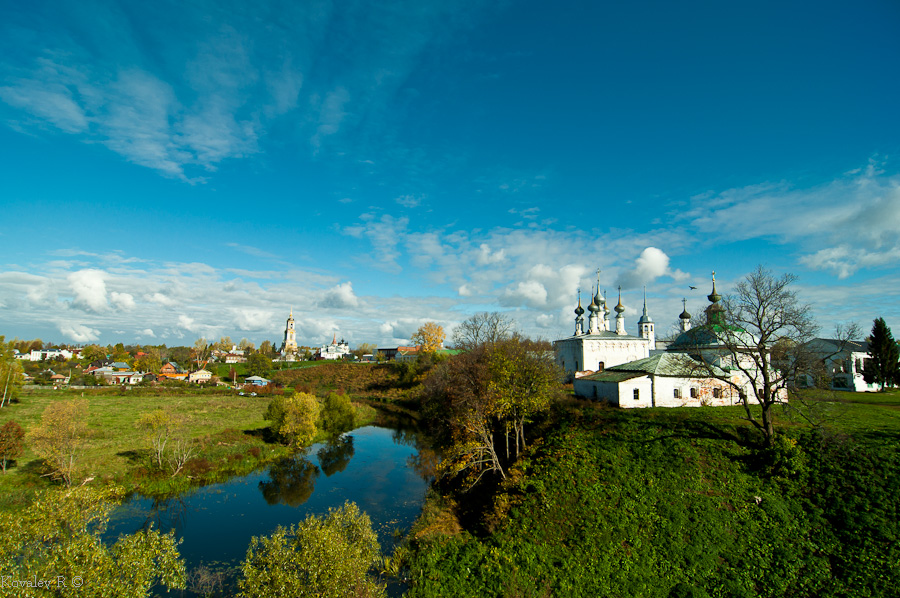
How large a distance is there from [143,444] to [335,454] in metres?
15.3

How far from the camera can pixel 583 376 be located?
137 feet

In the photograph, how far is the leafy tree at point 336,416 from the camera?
158 ft

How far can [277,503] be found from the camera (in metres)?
26.7

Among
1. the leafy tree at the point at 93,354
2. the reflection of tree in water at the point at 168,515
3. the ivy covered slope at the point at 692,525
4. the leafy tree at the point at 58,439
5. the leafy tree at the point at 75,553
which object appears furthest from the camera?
the leafy tree at the point at 93,354

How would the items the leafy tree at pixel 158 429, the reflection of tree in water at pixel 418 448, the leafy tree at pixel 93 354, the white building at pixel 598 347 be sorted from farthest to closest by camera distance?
the leafy tree at pixel 93 354 < the white building at pixel 598 347 < the reflection of tree in water at pixel 418 448 < the leafy tree at pixel 158 429

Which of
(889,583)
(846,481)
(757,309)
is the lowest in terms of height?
(889,583)

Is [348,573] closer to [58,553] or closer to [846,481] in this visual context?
[58,553]

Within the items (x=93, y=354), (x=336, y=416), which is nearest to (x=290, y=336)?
(x=93, y=354)

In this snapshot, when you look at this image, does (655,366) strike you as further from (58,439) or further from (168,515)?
(58,439)

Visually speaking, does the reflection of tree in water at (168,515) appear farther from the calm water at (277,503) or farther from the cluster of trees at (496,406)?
the cluster of trees at (496,406)

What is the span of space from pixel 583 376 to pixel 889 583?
2783cm

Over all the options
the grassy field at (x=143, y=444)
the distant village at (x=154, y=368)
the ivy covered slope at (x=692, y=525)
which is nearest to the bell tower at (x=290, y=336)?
the distant village at (x=154, y=368)

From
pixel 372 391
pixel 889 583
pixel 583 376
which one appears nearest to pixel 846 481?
pixel 889 583

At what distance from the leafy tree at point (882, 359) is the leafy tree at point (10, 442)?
73594 mm
